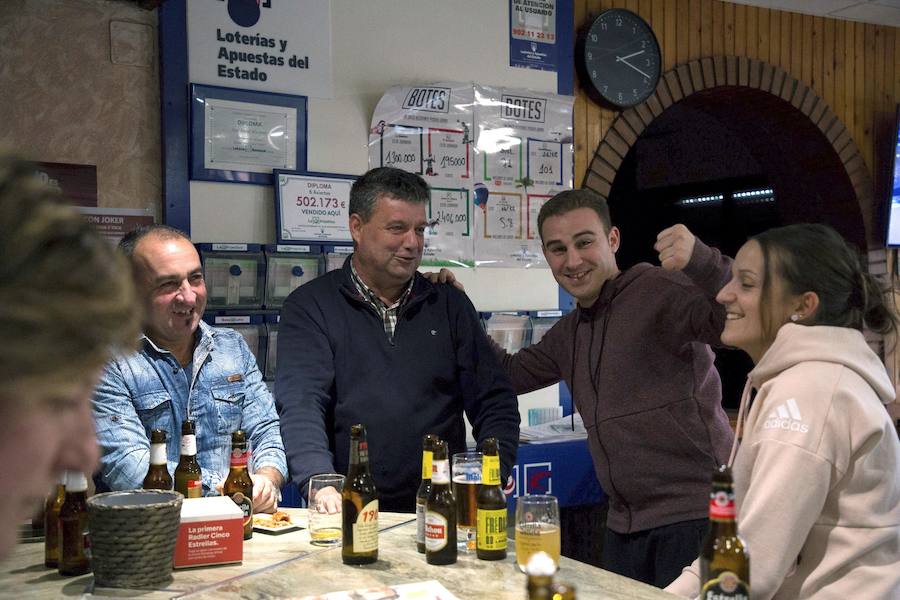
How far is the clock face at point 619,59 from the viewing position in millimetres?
4723

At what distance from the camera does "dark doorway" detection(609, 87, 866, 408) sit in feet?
18.8

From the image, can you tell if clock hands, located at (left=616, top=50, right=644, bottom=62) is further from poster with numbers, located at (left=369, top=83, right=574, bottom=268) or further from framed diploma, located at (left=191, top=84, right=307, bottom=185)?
framed diploma, located at (left=191, top=84, right=307, bottom=185)

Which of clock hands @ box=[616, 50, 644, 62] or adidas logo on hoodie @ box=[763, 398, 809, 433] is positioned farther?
clock hands @ box=[616, 50, 644, 62]

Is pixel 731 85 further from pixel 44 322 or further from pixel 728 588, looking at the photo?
pixel 44 322

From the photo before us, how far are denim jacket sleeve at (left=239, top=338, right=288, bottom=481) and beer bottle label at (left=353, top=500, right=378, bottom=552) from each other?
718 mm

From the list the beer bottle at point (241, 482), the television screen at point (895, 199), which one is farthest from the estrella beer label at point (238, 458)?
the television screen at point (895, 199)

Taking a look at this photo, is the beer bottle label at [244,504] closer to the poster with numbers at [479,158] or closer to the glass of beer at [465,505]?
the glass of beer at [465,505]

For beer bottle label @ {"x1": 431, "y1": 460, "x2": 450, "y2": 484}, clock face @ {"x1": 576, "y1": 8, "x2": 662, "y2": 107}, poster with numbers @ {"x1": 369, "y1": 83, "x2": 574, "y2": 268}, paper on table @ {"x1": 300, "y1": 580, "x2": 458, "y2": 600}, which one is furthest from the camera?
clock face @ {"x1": 576, "y1": 8, "x2": 662, "y2": 107}

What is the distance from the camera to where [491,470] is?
1.76m

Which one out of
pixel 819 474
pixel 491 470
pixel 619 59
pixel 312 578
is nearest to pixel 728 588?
pixel 819 474

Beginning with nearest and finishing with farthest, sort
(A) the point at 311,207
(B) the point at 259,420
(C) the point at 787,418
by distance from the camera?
(C) the point at 787,418 < (B) the point at 259,420 < (A) the point at 311,207

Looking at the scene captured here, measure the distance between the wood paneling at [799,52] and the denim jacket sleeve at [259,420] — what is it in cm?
267

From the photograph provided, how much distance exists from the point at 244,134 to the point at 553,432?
2.01 metres

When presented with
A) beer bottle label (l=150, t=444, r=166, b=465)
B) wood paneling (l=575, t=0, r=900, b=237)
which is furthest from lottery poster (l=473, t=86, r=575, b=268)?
beer bottle label (l=150, t=444, r=166, b=465)
